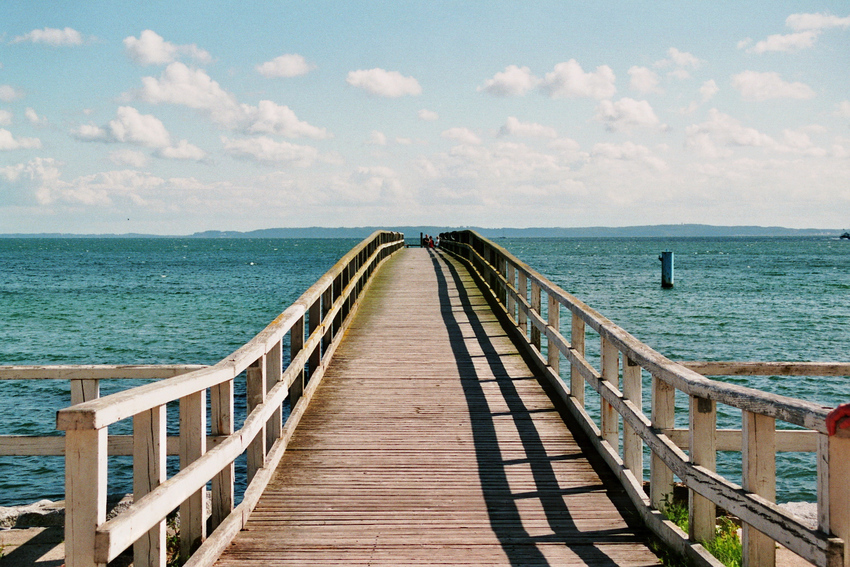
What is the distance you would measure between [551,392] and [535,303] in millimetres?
1895

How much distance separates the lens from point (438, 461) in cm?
562

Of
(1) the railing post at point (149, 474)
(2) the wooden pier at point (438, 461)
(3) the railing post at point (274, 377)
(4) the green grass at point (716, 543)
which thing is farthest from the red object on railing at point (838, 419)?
(3) the railing post at point (274, 377)

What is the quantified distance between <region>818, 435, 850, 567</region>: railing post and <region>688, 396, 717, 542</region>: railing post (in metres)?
1.01

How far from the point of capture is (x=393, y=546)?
164 inches

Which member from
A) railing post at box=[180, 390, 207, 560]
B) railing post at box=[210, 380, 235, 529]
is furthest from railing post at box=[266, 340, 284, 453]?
railing post at box=[180, 390, 207, 560]

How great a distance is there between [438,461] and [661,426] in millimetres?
1918

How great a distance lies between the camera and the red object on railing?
2434mm

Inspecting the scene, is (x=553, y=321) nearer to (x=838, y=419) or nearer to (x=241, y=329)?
(x=838, y=419)

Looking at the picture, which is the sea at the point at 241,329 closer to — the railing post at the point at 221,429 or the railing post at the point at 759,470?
the railing post at the point at 221,429

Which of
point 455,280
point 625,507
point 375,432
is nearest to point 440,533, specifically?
point 625,507

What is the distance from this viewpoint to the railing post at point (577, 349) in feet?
21.5

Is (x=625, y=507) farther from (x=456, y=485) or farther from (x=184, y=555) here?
(x=184, y=555)

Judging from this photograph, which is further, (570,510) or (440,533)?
(570,510)

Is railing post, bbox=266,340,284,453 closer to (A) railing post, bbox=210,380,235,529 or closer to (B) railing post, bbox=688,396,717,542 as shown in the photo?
(A) railing post, bbox=210,380,235,529
